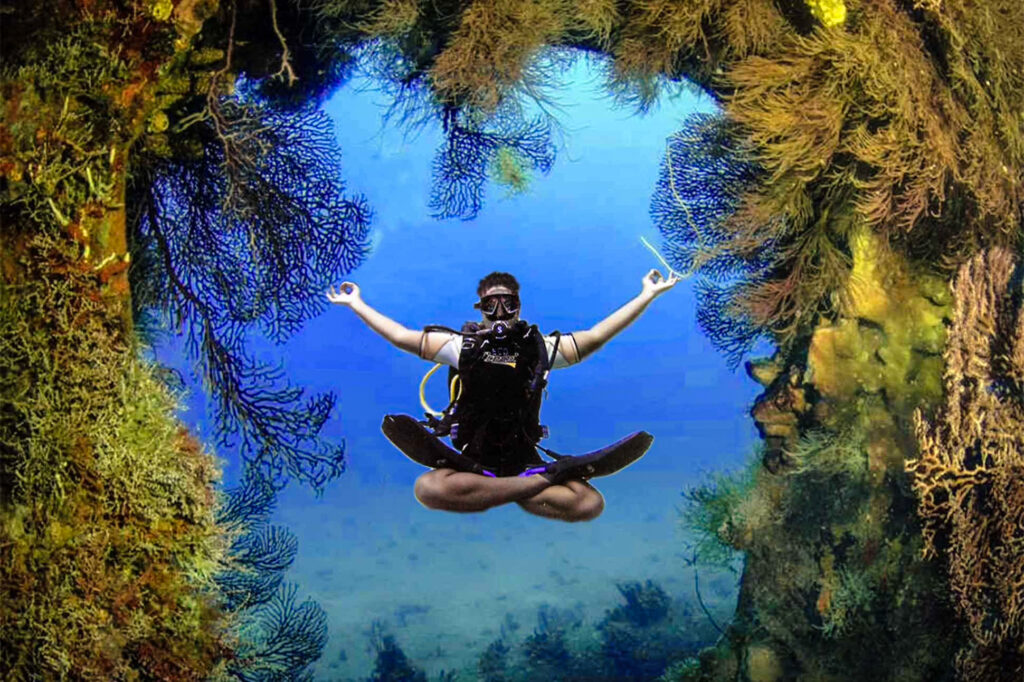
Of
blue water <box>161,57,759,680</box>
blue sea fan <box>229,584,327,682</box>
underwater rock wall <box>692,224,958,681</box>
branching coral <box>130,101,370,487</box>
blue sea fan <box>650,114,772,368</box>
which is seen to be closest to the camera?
blue sea fan <box>229,584,327,682</box>

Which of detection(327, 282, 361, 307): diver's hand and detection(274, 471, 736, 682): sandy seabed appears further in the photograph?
detection(274, 471, 736, 682): sandy seabed

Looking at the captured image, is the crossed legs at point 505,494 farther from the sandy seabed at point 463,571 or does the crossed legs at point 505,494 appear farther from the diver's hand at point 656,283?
the sandy seabed at point 463,571

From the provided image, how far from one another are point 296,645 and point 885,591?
4690 millimetres

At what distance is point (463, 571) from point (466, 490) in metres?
17.0

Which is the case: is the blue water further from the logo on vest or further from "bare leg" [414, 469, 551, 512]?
"bare leg" [414, 469, 551, 512]

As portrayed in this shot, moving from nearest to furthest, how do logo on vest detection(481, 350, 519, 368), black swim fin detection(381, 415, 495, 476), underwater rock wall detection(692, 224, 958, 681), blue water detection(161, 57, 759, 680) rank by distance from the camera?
black swim fin detection(381, 415, 495, 476) → logo on vest detection(481, 350, 519, 368) → underwater rock wall detection(692, 224, 958, 681) → blue water detection(161, 57, 759, 680)

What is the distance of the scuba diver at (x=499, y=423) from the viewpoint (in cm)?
353

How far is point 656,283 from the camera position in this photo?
3.90 m

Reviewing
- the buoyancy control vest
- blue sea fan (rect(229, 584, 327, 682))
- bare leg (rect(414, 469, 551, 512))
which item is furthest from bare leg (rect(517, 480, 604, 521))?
blue sea fan (rect(229, 584, 327, 682))

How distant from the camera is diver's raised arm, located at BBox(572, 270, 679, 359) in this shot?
382 centimetres

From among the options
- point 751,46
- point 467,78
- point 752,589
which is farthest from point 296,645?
point 751,46

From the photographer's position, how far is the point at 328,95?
6973mm

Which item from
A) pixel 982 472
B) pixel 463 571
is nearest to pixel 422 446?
pixel 982 472

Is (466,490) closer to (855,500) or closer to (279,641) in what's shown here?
(279,641)
